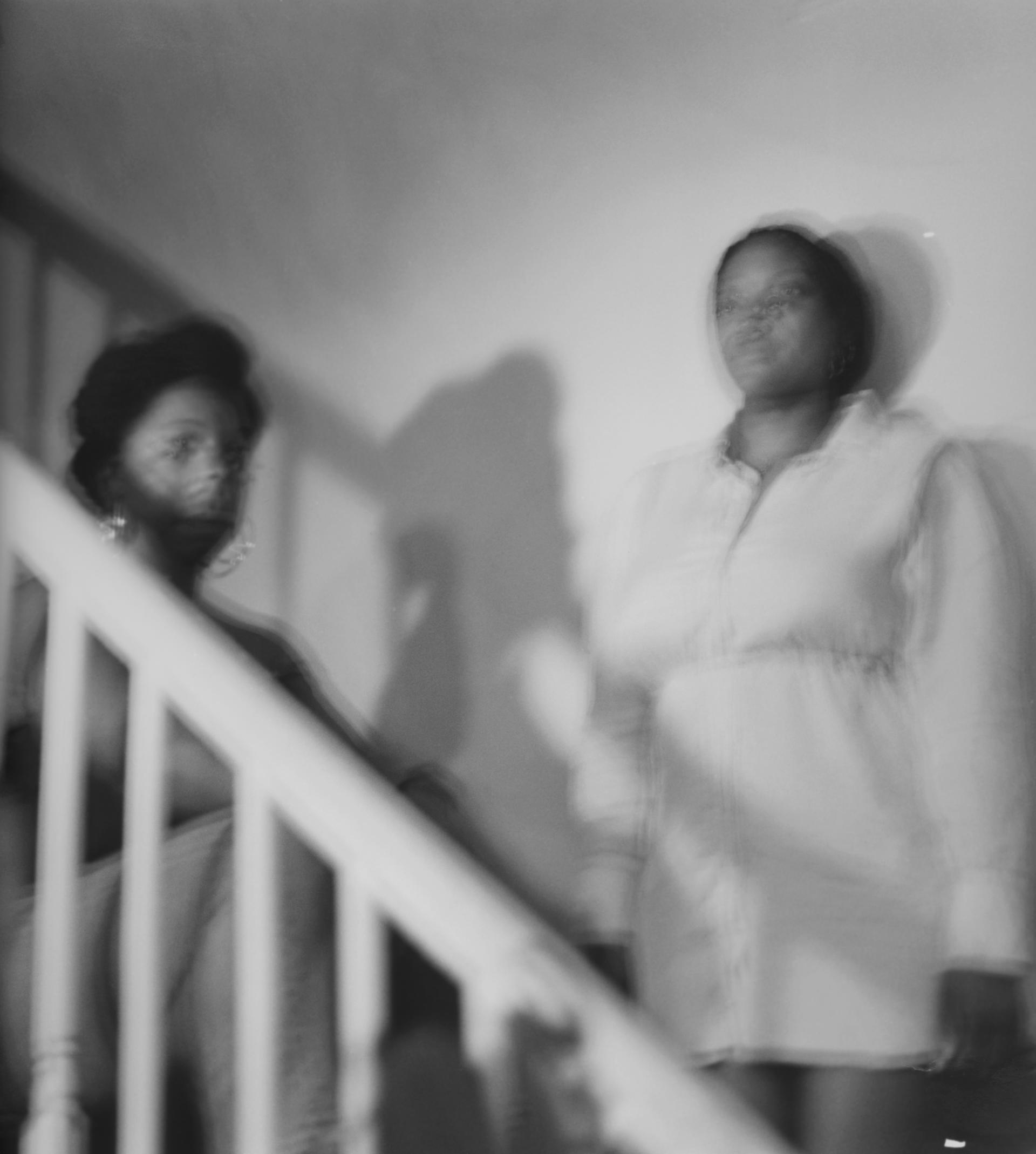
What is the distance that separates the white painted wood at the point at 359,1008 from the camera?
4.28 ft

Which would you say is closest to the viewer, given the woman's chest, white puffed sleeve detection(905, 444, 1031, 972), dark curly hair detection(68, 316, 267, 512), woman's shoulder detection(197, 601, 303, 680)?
white puffed sleeve detection(905, 444, 1031, 972)

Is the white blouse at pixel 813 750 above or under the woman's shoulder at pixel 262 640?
under

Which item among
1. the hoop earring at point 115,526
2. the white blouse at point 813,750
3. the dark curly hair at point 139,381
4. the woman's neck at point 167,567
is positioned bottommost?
the white blouse at point 813,750

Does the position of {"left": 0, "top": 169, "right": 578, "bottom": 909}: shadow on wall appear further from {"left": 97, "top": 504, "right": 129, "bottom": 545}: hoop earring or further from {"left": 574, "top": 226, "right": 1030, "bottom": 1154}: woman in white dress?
{"left": 97, "top": 504, "right": 129, "bottom": 545}: hoop earring

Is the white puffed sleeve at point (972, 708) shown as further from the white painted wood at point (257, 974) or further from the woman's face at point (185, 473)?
the woman's face at point (185, 473)

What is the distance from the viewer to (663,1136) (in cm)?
115

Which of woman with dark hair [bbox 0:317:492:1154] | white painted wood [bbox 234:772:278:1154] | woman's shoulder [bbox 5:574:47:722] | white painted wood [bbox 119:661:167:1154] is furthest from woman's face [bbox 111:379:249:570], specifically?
white painted wood [bbox 234:772:278:1154]

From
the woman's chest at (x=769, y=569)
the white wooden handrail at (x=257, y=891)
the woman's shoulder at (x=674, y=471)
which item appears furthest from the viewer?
the woman's shoulder at (x=674, y=471)

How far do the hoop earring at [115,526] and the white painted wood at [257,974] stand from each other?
486mm

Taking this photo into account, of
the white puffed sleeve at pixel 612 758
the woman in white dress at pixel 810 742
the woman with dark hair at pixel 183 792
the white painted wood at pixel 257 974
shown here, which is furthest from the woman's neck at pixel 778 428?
the white painted wood at pixel 257 974

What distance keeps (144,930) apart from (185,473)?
0.58m

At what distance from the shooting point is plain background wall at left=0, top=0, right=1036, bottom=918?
146 centimetres

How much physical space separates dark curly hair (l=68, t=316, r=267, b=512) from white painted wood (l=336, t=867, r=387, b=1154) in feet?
2.22

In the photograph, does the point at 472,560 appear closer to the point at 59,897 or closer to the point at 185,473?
the point at 185,473
